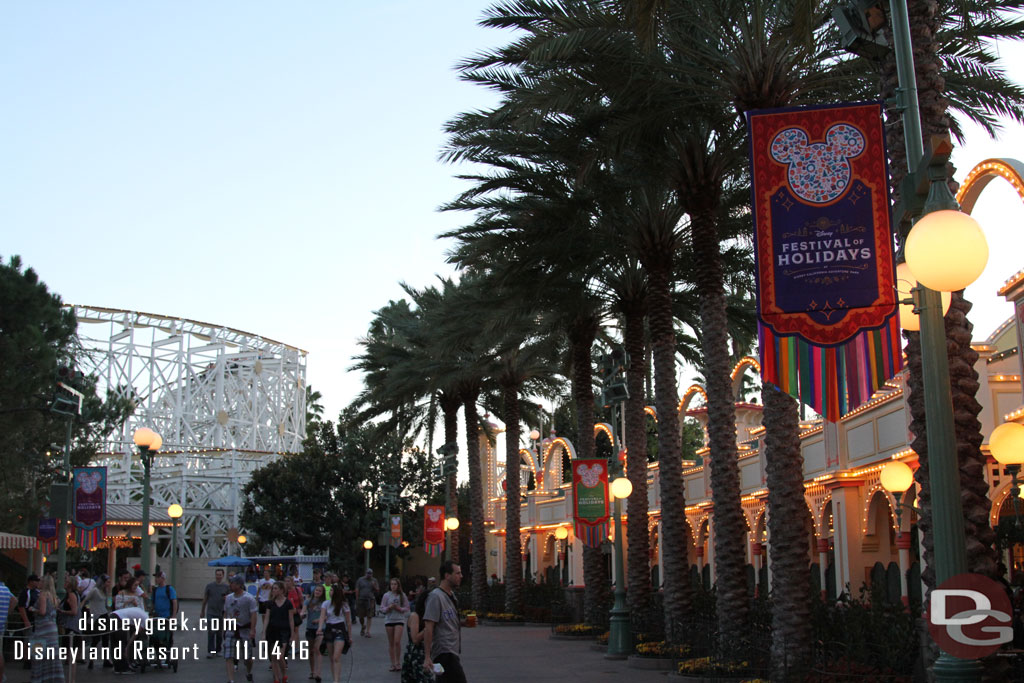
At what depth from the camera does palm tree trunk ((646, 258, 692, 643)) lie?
19453 millimetres

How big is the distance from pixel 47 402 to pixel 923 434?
80.5ft

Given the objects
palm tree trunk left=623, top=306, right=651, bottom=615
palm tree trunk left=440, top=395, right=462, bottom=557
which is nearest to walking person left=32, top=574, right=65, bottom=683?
palm tree trunk left=623, top=306, right=651, bottom=615

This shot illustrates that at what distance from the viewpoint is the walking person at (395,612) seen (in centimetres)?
1855

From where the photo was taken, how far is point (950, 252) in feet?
19.5

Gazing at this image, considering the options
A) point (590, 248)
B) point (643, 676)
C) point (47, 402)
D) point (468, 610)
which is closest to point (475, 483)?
point (468, 610)

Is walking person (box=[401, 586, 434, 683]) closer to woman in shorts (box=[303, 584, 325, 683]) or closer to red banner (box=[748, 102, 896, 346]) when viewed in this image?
woman in shorts (box=[303, 584, 325, 683])

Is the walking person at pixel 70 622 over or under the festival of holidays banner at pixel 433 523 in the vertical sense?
under

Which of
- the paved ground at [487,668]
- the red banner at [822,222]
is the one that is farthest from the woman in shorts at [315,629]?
the red banner at [822,222]

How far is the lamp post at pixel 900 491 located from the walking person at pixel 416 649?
640 cm

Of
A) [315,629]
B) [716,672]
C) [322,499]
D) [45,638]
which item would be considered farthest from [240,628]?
[322,499]

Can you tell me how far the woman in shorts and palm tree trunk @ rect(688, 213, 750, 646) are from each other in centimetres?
627

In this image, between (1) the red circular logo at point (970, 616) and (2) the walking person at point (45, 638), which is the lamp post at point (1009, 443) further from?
(2) the walking person at point (45, 638)

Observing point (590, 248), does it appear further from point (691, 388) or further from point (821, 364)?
point (821, 364)

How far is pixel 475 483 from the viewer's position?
128ft
